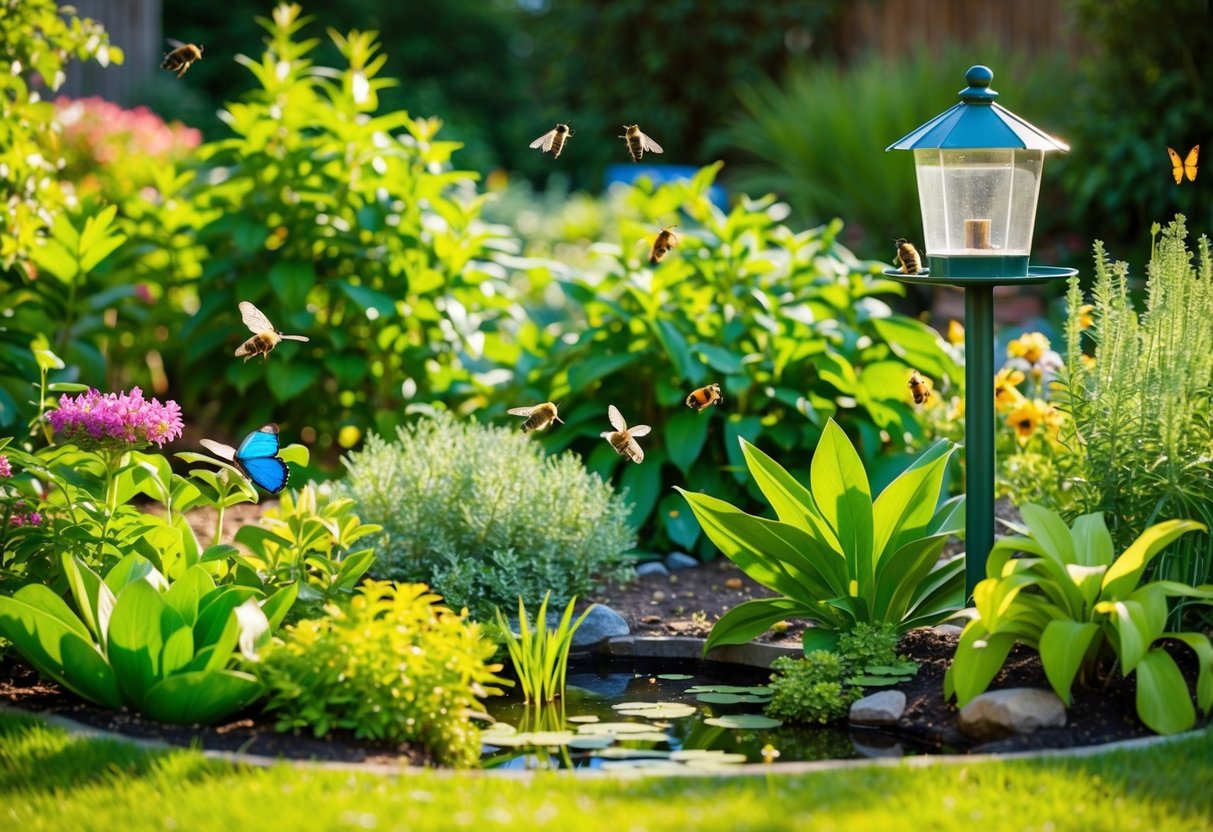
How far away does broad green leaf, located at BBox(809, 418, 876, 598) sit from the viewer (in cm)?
391

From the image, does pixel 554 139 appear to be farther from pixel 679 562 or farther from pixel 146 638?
pixel 146 638

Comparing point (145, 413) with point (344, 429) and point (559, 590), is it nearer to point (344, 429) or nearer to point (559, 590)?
point (559, 590)

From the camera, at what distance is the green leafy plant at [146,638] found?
131 inches

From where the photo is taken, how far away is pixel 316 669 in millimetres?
3318

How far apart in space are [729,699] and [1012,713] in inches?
31.7

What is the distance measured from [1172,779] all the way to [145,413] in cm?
256

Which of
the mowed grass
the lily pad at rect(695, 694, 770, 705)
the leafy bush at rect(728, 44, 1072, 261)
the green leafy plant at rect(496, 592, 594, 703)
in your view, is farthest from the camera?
the leafy bush at rect(728, 44, 1072, 261)

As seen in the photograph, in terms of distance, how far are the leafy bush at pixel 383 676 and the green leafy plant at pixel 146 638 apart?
10cm

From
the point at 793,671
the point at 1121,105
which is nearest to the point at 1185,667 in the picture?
the point at 793,671

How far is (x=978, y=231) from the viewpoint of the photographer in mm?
3748

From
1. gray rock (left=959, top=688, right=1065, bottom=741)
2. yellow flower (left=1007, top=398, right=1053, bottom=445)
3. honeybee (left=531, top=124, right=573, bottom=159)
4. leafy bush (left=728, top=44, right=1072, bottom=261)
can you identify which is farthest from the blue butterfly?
leafy bush (left=728, top=44, right=1072, bottom=261)

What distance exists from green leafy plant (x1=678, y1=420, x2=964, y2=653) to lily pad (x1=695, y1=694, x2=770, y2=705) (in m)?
0.21

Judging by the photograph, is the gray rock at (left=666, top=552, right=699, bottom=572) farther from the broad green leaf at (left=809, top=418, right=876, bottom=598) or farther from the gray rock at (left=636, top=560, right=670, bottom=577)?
the broad green leaf at (left=809, top=418, right=876, bottom=598)

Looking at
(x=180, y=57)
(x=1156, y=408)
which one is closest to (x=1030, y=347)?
(x=1156, y=408)
